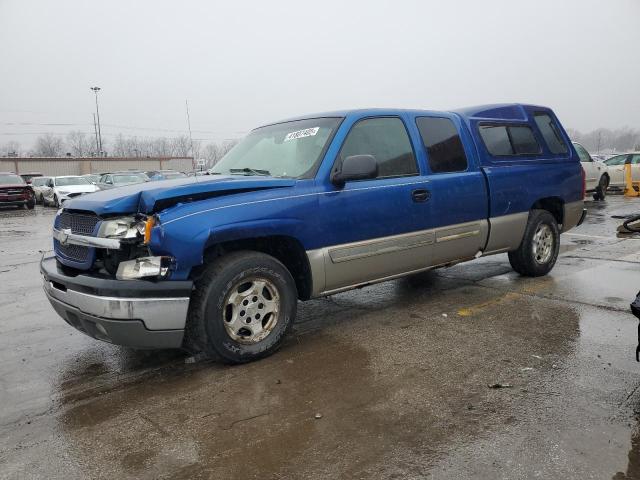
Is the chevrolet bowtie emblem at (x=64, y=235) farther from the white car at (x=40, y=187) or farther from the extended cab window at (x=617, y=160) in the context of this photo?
the white car at (x=40, y=187)

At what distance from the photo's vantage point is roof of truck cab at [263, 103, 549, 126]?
15.4 feet

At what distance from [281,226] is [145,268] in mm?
1044

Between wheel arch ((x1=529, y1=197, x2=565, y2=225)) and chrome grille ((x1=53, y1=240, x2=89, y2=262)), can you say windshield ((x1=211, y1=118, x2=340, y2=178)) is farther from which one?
wheel arch ((x1=529, y1=197, x2=565, y2=225))

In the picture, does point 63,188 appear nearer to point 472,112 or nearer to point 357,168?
point 472,112

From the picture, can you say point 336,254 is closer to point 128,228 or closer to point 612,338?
point 128,228

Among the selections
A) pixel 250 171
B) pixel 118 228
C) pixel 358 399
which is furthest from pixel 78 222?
pixel 358 399

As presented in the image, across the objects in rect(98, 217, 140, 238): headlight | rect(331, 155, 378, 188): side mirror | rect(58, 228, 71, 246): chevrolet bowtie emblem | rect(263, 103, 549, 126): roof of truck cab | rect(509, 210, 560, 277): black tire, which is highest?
rect(263, 103, 549, 126): roof of truck cab

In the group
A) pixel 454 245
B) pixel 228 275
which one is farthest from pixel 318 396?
pixel 454 245

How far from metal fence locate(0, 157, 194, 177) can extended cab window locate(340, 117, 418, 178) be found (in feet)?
162

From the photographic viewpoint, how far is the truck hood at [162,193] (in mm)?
3535

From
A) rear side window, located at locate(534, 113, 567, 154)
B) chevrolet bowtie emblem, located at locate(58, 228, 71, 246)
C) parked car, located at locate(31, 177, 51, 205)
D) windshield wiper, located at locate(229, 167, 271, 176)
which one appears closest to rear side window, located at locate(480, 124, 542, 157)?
rear side window, located at locate(534, 113, 567, 154)

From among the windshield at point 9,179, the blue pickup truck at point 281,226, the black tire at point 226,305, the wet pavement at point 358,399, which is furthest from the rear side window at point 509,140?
the windshield at point 9,179

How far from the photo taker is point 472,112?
5949mm

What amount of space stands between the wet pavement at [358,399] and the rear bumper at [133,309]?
0.40m
